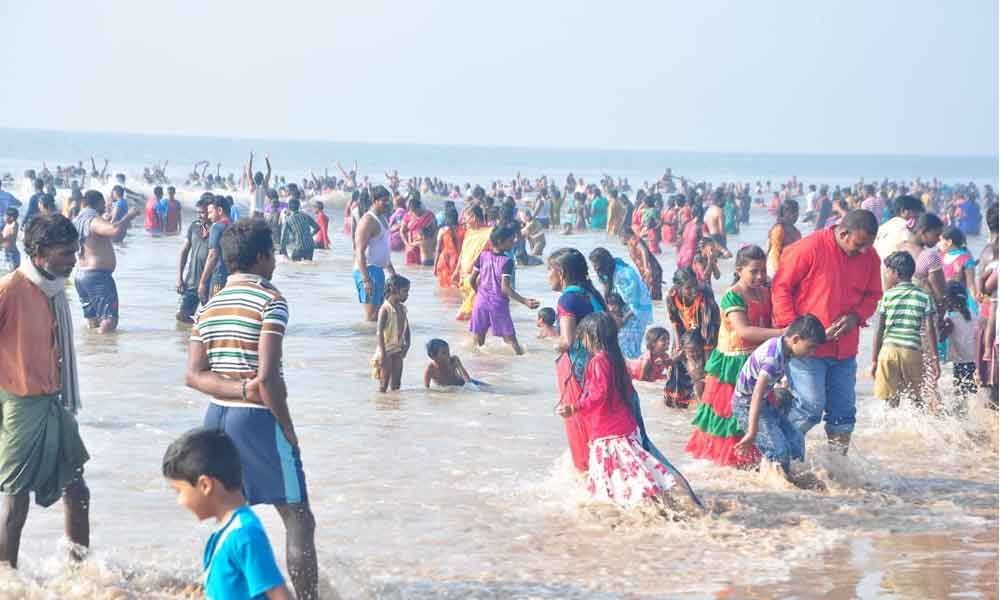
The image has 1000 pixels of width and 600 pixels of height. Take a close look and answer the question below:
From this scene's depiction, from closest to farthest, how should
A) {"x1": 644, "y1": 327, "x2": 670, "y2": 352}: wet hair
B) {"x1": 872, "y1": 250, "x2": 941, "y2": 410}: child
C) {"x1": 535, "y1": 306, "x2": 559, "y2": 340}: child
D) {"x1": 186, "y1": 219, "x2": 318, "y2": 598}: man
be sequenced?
1. {"x1": 186, "y1": 219, "x2": 318, "y2": 598}: man
2. {"x1": 535, "y1": 306, "x2": 559, "y2": 340}: child
3. {"x1": 872, "y1": 250, "x2": 941, "y2": 410}: child
4. {"x1": 644, "y1": 327, "x2": 670, "y2": 352}: wet hair

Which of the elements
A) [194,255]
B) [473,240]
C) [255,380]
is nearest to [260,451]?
[255,380]

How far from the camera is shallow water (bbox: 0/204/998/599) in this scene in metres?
6.10

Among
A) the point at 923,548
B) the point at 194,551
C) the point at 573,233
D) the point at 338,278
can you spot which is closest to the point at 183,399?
the point at 194,551

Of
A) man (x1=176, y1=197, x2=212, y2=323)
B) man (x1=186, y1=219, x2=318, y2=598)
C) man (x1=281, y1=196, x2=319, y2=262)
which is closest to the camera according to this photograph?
man (x1=186, y1=219, x2=318, y2=598)

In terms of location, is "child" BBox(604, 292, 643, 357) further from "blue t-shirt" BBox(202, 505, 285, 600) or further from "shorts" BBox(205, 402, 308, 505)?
"blue t-shirt" BBox(202, 505, 285, 600)

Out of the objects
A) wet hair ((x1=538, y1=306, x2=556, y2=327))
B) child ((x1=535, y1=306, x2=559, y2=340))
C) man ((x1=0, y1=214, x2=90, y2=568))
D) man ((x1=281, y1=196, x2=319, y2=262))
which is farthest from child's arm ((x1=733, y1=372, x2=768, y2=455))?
man ((x1=281, y1=196, x2=319, y2=262))

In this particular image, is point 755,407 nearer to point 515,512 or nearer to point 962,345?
point 515,512

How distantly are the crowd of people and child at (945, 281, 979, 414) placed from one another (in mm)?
14

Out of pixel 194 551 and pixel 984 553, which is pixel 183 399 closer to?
pixel 194 551

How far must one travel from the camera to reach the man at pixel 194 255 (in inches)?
526

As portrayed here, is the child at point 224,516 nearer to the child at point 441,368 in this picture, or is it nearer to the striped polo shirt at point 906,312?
the striped polo shirt at point 906,312

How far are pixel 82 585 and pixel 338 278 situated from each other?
15.7 metres

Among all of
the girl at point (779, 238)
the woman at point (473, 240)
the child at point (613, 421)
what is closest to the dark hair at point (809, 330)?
the child at point (613, 421)

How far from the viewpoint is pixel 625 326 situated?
1063cm
